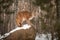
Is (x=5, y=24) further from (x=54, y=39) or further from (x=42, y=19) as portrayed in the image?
(x=54, y=39)

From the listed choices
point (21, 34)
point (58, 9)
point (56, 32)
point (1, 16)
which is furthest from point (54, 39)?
point (1, 16)

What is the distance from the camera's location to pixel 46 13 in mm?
5082

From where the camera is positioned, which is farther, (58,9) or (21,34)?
(21,34)

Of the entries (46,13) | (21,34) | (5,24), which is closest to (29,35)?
(21,34)

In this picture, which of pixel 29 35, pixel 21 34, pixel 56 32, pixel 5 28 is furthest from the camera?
pixel 5 28

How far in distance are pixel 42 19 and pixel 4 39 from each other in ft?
4.60

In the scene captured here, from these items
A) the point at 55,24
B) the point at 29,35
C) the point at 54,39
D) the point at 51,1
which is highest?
the point at 51,1

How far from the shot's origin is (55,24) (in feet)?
15.6

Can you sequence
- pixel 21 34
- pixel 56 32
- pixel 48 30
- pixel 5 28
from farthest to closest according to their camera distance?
1. pixel 5 28
2. pixel 21 34
3. pixel 48 30
4. pixel 56 32

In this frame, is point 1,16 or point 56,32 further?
point 1,16

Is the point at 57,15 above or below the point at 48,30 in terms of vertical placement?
above

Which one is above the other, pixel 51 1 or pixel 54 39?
pixel 51 1

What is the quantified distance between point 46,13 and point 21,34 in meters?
1.34

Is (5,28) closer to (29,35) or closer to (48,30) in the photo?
(29,35)
